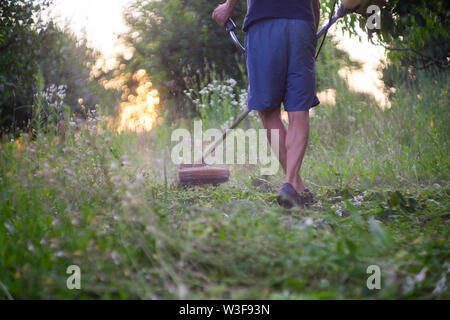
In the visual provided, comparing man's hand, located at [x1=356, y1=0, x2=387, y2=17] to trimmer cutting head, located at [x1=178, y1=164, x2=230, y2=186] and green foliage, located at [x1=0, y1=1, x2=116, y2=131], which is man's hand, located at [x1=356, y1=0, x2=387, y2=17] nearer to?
trimmer cutting head, located at [x1=178, y1=164, x2=230, y2=186]

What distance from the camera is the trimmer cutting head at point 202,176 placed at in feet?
10.8

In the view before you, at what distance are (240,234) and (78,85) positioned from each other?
290 inches

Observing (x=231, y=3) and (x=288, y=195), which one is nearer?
(x=288, y=195)

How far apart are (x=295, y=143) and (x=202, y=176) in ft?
4.01

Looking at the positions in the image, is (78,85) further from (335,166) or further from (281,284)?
(281,284)

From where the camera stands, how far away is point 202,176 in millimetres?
3281

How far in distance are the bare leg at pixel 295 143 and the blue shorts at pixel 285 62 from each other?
→ 0.19 feet

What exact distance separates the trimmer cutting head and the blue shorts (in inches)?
41.1

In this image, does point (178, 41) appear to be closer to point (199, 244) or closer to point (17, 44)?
point (17, 44)

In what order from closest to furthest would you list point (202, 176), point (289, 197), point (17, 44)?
point (289, 197), point (202, 176), point (17, 44)

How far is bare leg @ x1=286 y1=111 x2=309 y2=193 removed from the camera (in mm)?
2221

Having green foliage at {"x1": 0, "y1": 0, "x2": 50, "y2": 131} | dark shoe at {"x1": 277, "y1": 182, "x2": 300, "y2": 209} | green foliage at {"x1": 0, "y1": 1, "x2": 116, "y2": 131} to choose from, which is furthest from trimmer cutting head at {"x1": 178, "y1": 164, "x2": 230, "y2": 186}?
green foliage at {"x1": 0, "y1": 0, "x2": 50, "y2": 131}

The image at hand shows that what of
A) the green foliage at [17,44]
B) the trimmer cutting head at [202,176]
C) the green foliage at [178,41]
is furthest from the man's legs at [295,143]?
the green foliage at [178,41]

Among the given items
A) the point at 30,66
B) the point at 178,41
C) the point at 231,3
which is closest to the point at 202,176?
the point at 231,3
